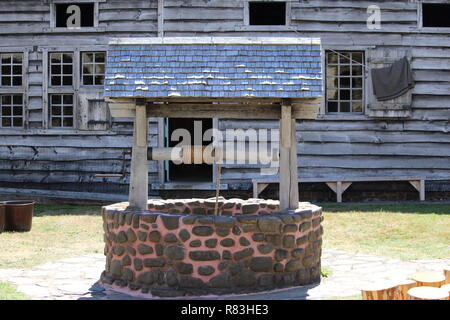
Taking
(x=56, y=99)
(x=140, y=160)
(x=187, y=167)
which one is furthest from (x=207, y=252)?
(x=187, y=167)

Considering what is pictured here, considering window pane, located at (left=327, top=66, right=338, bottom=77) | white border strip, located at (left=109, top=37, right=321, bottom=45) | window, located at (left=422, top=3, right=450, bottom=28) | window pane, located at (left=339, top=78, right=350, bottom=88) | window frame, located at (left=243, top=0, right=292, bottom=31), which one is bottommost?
white border strip, located at (left=109, top=37, right=321, bottom=45)

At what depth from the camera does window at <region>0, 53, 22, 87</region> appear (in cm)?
1480

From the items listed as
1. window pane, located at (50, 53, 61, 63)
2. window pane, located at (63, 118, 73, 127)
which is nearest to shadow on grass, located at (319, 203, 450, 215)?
window pane, located at (63, 118, 73, 127)

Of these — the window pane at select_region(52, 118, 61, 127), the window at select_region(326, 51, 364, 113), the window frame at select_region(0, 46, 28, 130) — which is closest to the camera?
the window at select_region(326, 51, 364, 113)

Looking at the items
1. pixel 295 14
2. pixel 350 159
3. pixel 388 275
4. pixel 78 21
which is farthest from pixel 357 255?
pixel 78 21

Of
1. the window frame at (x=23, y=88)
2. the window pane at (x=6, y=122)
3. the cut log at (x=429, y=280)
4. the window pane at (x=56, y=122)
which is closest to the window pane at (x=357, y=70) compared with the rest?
the window pane at (x=56, y=122)

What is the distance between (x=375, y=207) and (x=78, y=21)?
24.6 ft

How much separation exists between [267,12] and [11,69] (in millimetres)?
6035

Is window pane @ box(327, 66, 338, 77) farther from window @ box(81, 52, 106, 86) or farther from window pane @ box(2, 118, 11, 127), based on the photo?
window pane @ box(2, 118, 11, 127)

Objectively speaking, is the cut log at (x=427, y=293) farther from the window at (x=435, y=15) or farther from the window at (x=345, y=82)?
the window at (x=435, y=15)

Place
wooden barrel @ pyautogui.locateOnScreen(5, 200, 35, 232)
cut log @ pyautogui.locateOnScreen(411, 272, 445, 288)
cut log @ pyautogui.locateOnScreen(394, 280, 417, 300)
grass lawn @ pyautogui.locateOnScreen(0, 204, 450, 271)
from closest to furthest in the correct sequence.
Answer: cut log @ pyautogui.locateOnScreen(394, 280, 417, 300)
cut log @ pyautogui.locateOnScreen(411, 272, 445, 288)
grass lawn @ pyautogui.locateOnScreen(0, 204, 450, 271)
wooden barrel @ pyautogui.locateOnScreen(5, 200, 35, 232)

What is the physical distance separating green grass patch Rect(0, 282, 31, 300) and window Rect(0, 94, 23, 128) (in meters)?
8.39

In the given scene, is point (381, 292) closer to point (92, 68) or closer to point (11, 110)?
point (92, 68)

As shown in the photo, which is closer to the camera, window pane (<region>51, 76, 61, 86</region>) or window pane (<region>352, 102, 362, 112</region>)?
window pane (<region>352, 102, 362, 112</region>)
